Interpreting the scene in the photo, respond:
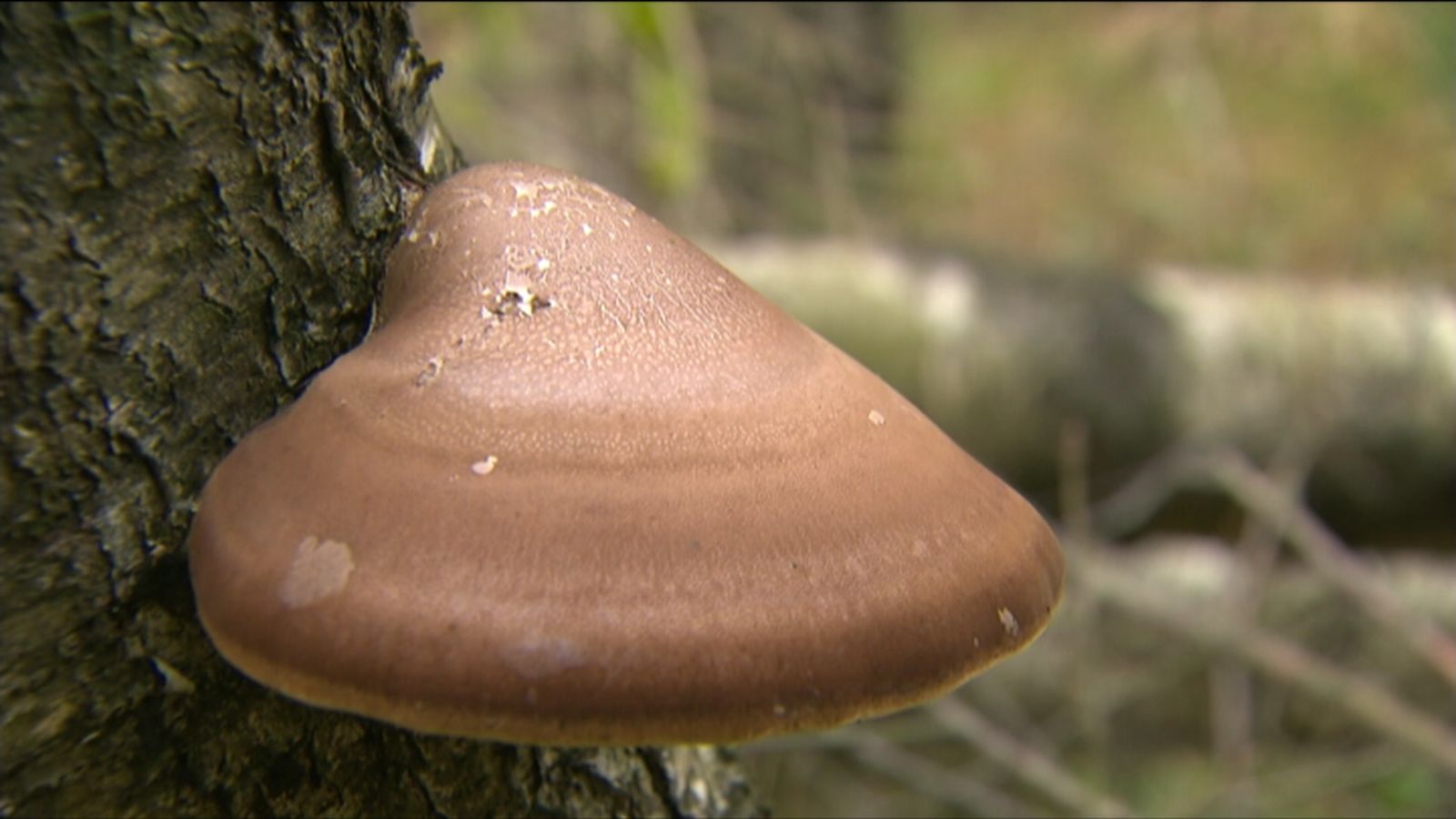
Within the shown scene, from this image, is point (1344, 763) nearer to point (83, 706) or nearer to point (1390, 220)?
point (83, 706)

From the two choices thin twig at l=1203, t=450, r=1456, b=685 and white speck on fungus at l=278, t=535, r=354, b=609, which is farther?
thin twig at l=1203, t=450, r=1456, b=685

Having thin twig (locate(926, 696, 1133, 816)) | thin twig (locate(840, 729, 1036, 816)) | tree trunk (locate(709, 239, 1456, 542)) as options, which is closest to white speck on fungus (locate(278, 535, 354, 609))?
thin twig (locate(926, 696, 1133, 816))

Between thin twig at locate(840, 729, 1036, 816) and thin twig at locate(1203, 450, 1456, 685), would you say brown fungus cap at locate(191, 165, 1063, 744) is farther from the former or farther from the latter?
thin twig at locate(840, 729, 1036, 816)

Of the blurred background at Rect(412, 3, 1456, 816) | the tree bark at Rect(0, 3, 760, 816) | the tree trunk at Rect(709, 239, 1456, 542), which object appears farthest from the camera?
the tree trunk at Rect(709, 239, 1456, 542)

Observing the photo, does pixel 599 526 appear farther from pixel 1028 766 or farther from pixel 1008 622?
pixel 1028 766

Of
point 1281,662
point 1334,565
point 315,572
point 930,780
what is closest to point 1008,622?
point 315,572

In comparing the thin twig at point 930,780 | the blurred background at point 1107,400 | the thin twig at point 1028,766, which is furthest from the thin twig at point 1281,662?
the thin twig at point 930,780

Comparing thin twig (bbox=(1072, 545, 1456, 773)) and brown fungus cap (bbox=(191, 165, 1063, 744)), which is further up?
brown fungus cap (bbox=(191, 165, 1063, 744))
